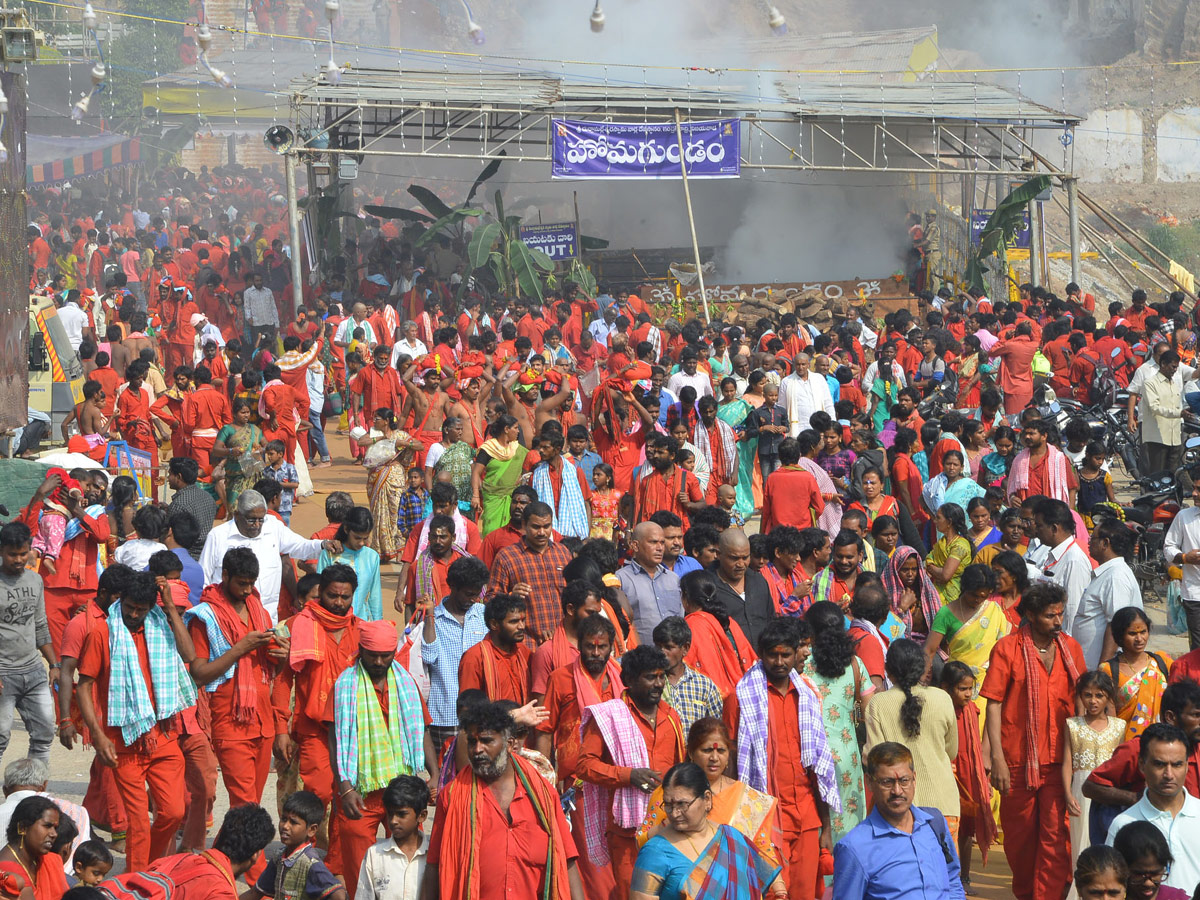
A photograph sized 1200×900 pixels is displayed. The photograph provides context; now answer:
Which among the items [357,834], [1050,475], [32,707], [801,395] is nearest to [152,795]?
[357,834]

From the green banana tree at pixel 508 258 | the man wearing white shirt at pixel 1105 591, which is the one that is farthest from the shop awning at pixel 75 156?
the man wearing white shirt at pixel 1105 591

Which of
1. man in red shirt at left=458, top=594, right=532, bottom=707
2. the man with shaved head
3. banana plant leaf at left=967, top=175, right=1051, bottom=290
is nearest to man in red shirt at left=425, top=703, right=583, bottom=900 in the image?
man in red shirt at left=458, top=594, right=532, bottom=707

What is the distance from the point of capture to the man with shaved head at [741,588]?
7281 mm

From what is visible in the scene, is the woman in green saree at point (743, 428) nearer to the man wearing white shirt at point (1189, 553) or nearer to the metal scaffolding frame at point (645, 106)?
the man wearing white shirt at point (1189, 553)

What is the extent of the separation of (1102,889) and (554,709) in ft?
7.38

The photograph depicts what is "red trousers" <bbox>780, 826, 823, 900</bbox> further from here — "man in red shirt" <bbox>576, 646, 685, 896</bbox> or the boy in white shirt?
the boy in white shirt

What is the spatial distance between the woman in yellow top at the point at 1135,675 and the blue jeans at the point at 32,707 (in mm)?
5016

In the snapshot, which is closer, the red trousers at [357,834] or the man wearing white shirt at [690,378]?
the red trousers at [357,834]

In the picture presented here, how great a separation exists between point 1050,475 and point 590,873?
16.6ft

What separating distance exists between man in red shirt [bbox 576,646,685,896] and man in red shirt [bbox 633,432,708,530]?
14.2 feet

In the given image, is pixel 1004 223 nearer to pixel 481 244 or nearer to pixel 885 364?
pixel 481 244

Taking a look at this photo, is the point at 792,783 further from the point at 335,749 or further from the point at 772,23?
the point at 772,23

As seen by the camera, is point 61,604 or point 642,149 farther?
point 642,149

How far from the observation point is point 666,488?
33.1ft
